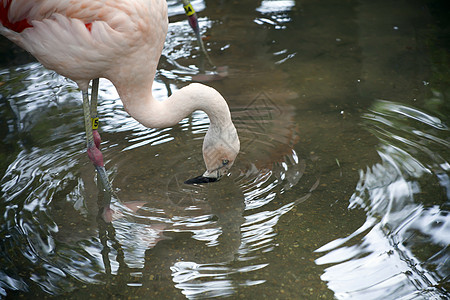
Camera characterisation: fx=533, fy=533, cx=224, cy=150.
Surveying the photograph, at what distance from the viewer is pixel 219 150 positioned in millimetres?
3807

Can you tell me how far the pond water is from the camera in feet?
10.4

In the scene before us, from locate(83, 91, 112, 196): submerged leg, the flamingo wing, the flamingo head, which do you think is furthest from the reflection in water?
the flamingo wing

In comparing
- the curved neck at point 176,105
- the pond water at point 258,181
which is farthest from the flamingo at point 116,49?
the pond water at point 258,181

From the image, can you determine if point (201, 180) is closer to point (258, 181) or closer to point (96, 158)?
point (258, 181)

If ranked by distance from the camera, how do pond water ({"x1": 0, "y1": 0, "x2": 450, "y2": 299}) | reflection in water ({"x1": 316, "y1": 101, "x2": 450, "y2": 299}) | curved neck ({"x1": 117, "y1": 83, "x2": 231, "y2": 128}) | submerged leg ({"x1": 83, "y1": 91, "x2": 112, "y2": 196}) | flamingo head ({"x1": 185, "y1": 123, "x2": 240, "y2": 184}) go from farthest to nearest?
submerged leg ({"x1": 83, "y1": 91, "x2": 112, "y2": 196}) → flamingo head ({"x1": 185, "y1": 123, "x2": 240, "y2": 184}) → curved neck ({"x1": 117, "y1": 83, "x2": 231, "y2": 128}) → pond water ({"x1": 0, "y1": 0, "x2": 450, "y2": 299}) → reflection in water ({"x1": 316, "y1": 101, "x2": 450, "y2": 299})

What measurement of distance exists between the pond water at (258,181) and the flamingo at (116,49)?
451mm

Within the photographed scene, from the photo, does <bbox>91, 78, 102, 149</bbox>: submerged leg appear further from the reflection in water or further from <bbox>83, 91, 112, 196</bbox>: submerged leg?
the reflection in water

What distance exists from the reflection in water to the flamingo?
1061 mm

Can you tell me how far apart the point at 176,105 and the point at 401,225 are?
171cm

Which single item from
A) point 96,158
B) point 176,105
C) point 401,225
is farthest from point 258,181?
point 96,158

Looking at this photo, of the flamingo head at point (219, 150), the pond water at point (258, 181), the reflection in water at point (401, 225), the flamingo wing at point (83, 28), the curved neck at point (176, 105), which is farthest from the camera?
the flamingo head at point (219, 150)

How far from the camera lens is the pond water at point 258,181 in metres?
3.18

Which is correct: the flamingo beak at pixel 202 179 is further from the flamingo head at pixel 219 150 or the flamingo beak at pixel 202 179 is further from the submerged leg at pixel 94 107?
the submerged leg at pixel 94 107

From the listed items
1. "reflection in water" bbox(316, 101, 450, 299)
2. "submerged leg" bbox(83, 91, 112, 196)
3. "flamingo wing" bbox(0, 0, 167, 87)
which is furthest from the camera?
"submerged leg" bbox(83, 91, 112, 196)
